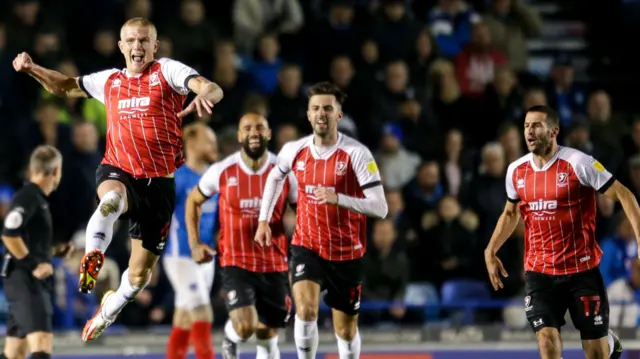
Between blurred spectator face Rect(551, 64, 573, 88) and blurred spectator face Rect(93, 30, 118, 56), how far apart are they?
5.46 meters

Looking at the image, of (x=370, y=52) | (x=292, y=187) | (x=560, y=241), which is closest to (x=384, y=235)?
(x=292, y=187)

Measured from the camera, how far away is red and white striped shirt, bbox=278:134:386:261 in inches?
400

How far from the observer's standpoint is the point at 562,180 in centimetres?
959

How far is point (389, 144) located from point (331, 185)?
458 cm

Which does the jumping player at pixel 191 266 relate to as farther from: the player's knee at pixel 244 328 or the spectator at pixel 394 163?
the spectator at pixel 394 163

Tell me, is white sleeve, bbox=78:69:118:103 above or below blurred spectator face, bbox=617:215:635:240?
above

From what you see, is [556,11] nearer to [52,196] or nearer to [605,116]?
[605,116]

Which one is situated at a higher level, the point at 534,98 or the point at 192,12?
the point at 192,12

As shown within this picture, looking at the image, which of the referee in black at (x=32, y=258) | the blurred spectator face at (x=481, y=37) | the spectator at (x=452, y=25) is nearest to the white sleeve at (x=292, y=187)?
the referee in black at (x=32, y=258)

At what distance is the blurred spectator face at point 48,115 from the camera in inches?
557

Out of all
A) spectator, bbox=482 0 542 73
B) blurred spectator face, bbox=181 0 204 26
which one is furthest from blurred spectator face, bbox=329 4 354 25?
spectator, bbox=482 0 542 73

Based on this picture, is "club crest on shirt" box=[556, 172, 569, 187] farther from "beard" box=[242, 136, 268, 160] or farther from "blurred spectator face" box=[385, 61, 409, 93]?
"blurred spectator face" box=[385, 61, 409, 93]

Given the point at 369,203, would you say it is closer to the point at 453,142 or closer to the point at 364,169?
the point at 364,169

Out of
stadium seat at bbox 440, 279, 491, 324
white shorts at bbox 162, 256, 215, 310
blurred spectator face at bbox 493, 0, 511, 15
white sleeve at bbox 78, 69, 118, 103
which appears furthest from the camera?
blurred spectator face at bbox 493, 0, 511, 15
